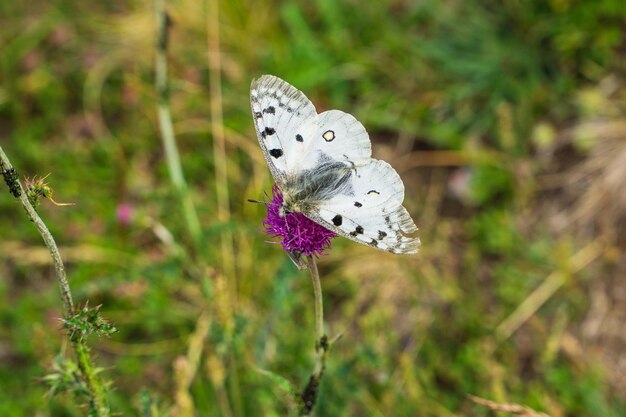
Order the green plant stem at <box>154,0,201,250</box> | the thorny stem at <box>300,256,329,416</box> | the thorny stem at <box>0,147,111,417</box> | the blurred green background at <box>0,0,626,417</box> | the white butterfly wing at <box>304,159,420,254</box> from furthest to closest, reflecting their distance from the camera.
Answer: the blurred green background at <box>0,0,626,417</box> < the green plant stem at <box>154,0,201,250</box> < the thorny stem at <box>300,256,329,416</box> < the white butterfly wing at <box>304,159,420,254</box> < the thorny stem at <box>0,147,111,417</box>

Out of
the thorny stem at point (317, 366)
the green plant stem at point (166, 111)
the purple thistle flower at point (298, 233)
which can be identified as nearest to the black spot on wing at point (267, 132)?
the purple thistle flower at point (298, 233)

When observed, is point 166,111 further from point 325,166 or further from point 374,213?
point 374,213

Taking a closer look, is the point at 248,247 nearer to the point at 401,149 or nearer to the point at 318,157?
the point at 401,149

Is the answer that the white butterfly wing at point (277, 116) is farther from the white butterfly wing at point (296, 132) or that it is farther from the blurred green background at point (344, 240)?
the blurred green background at point (344, 240)

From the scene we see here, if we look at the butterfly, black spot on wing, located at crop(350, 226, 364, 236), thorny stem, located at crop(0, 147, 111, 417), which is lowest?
thorny stem, located at crop(0, 147, 111, 417)

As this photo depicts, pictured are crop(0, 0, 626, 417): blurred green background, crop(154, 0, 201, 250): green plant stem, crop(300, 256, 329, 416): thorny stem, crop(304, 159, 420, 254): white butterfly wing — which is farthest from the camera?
crop(0, 0, 626, 417): blurred green background

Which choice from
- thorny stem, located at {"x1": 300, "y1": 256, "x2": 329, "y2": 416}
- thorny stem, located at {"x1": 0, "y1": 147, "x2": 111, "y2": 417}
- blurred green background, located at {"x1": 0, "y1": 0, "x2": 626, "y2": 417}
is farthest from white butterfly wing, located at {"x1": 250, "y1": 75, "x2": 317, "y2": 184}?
blurred green background, located at {"x1": 0, "y1": 0, "x2": 626, "y2": 417}

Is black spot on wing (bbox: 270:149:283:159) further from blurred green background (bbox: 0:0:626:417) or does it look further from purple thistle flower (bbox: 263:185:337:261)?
blurred green background (bbox: 0:0:626:417)

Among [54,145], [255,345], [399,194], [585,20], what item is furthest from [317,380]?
[54,145]

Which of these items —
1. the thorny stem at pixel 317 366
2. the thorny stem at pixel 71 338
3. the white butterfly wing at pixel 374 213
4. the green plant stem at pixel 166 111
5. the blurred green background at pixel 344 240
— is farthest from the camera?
the blurred green background at pixel 344 240
